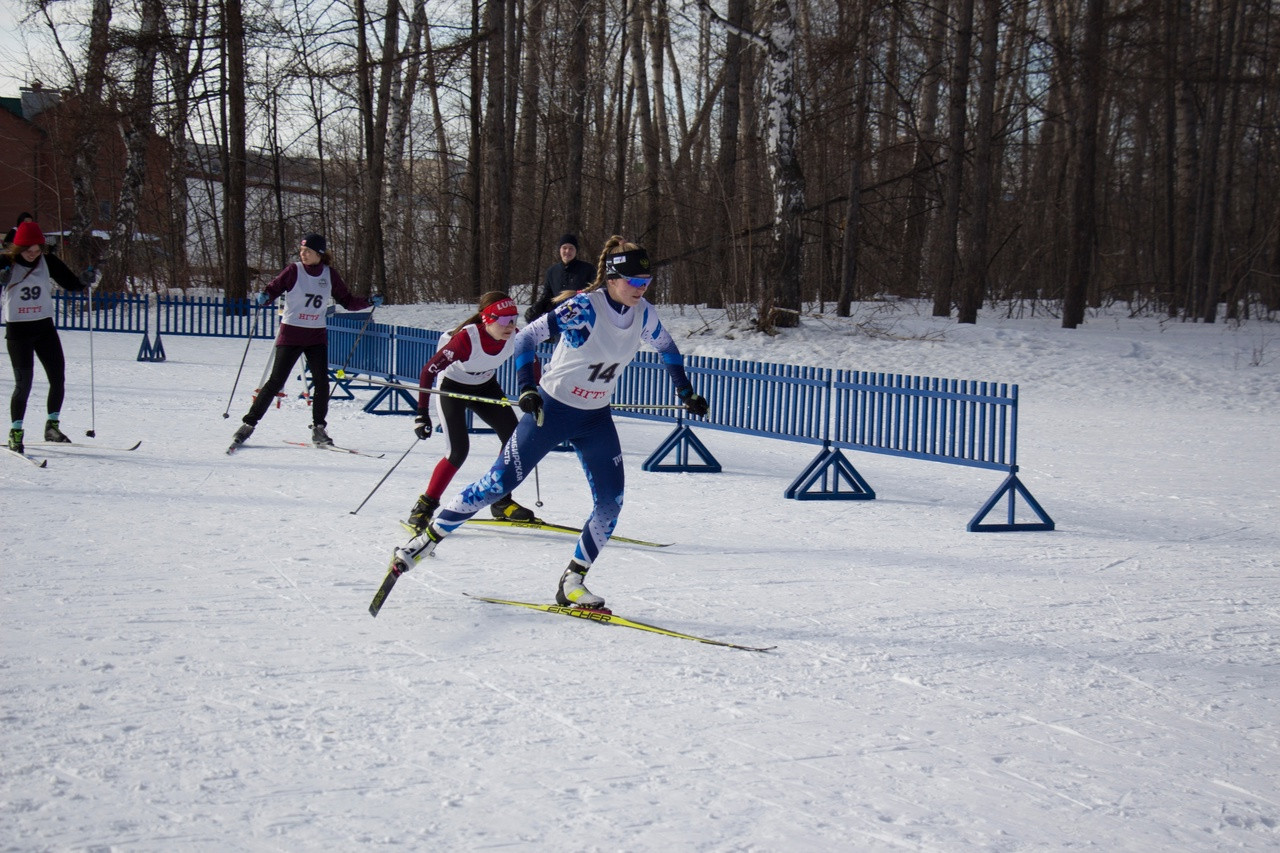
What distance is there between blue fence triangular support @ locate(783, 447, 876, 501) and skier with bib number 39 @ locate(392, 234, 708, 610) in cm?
411

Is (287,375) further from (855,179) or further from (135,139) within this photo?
(135,139)

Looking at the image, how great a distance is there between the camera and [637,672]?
4867mm

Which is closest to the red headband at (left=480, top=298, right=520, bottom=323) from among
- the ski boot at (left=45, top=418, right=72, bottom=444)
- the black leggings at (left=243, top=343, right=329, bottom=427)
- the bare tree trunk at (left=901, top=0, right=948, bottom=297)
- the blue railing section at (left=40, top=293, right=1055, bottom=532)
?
the blue railing section at (left=40, top=293, right=1055, bottom=532)

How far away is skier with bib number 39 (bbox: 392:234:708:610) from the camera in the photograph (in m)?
5.64

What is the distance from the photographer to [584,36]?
78.5 ft

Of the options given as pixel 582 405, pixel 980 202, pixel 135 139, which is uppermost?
pixel 135 139

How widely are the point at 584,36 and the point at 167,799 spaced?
2243 centimetres

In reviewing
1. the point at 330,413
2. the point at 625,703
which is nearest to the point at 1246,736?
the point at 625,703

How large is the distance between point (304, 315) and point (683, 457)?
3.76 metres

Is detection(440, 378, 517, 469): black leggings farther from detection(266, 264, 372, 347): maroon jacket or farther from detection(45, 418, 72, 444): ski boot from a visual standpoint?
detection(45, 418, 72, 444): ski boot

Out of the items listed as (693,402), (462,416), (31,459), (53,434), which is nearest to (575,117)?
(53,434)

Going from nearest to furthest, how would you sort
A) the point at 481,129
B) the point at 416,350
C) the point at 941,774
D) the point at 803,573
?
the point at 941,774 < the point at 803,573 < the point at 416,350 < the point at 481,129

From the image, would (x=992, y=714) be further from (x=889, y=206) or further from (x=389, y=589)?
(x=889, y=206)

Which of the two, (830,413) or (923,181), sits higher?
(923,181)
